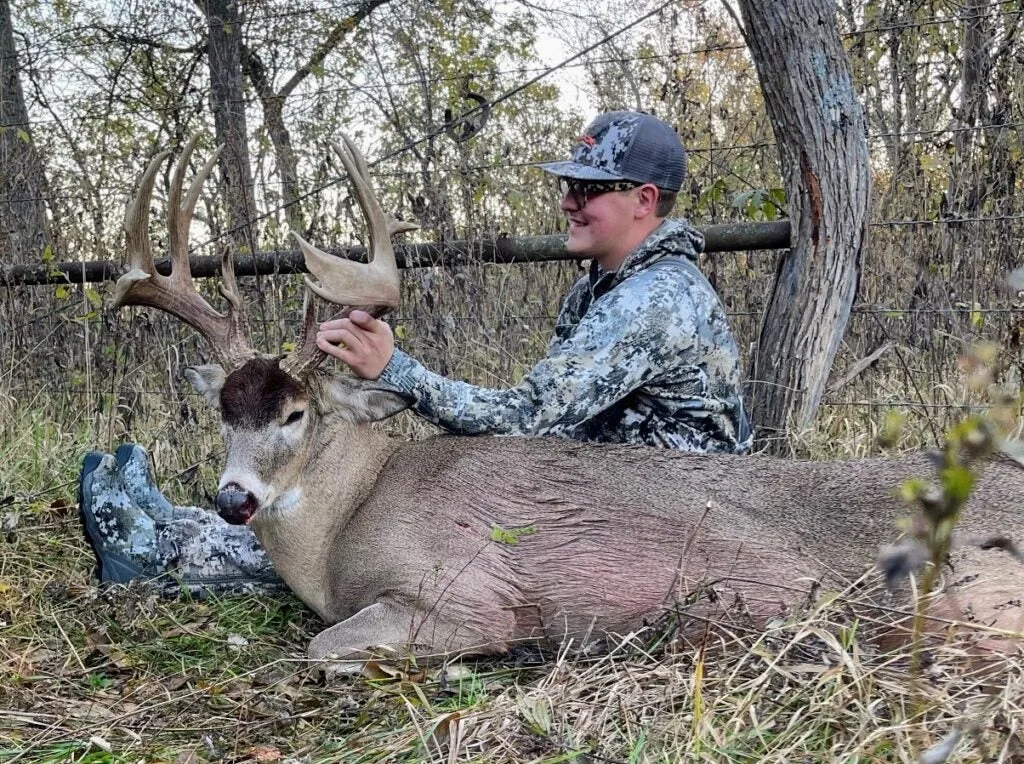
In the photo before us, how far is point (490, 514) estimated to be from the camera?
11.9 ft

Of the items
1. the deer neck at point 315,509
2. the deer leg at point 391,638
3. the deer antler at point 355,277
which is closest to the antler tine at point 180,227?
the deer antler at point 355,277

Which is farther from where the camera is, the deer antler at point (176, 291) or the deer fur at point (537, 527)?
the deer antler at point (176, 291)

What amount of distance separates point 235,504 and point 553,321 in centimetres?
300

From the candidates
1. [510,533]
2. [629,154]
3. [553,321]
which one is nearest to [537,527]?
[510,533]

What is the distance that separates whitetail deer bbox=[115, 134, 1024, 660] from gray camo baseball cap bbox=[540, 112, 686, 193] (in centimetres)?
79

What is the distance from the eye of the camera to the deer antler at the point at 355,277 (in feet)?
12.1

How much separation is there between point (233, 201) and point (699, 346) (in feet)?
12.3

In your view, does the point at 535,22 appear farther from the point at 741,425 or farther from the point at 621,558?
the point at 621,558

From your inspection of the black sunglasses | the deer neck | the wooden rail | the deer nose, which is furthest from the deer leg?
the wooden rail

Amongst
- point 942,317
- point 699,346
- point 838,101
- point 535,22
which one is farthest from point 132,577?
point 535,22

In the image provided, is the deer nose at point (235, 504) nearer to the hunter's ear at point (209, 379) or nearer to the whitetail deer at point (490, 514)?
the whitetail deer at point (490, 514)

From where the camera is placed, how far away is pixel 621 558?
11.3 ft

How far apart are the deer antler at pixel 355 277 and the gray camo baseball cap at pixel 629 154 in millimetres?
713

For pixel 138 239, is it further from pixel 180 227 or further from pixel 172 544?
pixel 172 544
